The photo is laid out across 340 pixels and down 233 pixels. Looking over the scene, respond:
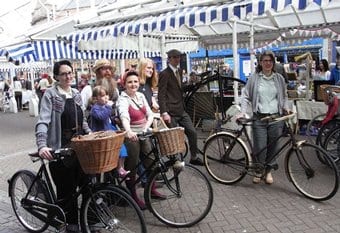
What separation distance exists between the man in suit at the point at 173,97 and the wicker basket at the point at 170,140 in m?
1.91

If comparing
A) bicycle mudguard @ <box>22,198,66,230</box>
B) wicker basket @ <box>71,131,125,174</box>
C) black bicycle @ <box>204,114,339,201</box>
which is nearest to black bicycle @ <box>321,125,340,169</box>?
black bicycle @ <box>204,114,339,201</box>

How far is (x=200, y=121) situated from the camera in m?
7.86

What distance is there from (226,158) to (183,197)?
1.15 m

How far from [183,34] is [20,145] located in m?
5.58

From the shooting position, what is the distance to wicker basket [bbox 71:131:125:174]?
3011 millimetres

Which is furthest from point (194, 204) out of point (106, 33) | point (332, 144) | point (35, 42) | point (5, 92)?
point (5, 92)

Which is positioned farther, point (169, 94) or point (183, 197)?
point (169, 94)

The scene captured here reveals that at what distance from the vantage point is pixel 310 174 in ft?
15.1

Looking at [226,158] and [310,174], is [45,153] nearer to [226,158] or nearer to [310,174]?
[226,158]

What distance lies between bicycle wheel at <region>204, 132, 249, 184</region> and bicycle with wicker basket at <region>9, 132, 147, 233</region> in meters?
2.05

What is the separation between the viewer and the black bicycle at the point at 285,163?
4500 millimetres

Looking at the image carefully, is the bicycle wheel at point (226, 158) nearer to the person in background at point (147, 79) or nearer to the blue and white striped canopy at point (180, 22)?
the person in background at point (147, 79)

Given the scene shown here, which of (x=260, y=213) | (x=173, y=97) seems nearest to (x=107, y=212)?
(x=260, y=213)

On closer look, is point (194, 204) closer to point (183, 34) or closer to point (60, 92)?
point (60, 92)
